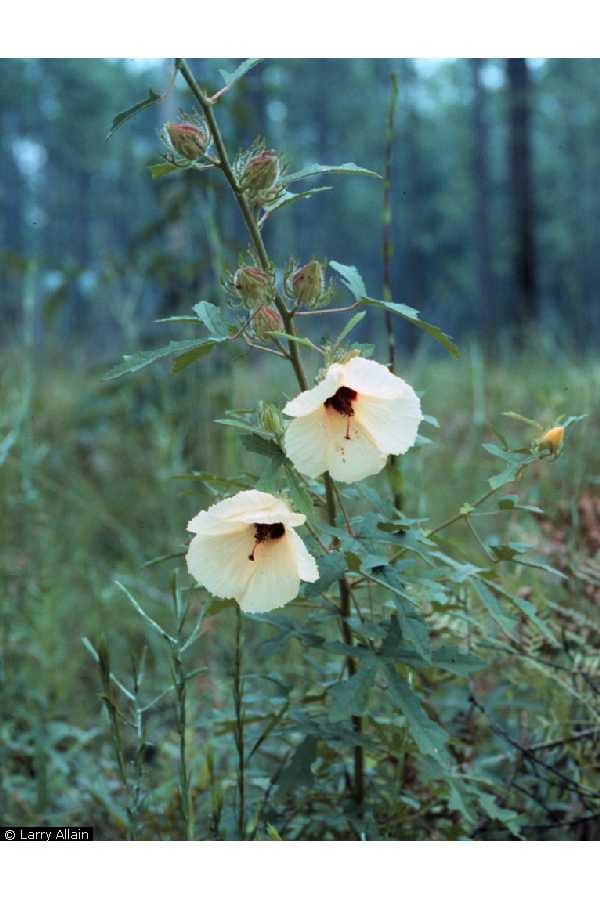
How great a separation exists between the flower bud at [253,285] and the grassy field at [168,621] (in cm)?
22

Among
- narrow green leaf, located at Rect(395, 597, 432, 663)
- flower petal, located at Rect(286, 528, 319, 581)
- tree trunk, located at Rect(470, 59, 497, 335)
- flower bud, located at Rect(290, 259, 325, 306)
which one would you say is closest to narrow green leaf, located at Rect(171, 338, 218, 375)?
flower bud, located at Rect(290, 259, 325, 306)

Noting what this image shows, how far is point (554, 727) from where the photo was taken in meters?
1.30

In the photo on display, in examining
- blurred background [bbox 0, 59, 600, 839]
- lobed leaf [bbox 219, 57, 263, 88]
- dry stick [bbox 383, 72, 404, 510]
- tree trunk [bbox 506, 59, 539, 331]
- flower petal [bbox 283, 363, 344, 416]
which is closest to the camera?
flower petal [bbox 283, 363, 344, 416]

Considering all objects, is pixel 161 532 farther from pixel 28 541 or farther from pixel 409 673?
pixel 409 673

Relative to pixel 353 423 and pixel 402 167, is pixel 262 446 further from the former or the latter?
pixel 402 167

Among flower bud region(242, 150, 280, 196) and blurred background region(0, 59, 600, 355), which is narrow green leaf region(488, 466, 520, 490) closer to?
flower bud region(242, 150, 280, 196)

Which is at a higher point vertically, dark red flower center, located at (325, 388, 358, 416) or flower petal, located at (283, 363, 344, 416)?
dark red flower center, located at (325, 388, 358, 416)

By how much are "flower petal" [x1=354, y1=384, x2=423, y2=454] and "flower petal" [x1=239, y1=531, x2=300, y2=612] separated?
5.1 inches

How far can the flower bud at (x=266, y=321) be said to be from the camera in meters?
0.91

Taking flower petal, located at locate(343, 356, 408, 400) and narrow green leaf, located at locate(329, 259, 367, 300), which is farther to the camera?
narrow green leaf, located at locate(329, 259, 367, 300)

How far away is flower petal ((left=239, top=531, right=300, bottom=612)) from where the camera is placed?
2.86 feet

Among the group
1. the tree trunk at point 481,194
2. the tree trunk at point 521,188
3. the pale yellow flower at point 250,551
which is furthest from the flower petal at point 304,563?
the tree trunk at point 481,194

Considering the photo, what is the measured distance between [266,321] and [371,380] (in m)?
0.13

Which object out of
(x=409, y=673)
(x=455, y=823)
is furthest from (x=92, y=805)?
(x=409, y=673)
